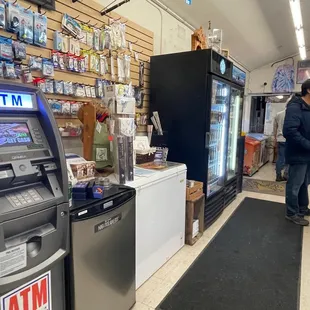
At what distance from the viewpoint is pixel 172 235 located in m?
2.50

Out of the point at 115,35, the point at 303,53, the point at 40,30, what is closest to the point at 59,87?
the point at 40,30

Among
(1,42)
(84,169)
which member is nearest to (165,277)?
(84,169)

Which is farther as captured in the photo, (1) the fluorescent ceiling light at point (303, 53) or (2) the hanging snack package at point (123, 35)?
(1) the fluorescent ceiling light at point (303, 53)

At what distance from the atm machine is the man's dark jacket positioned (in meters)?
2.73

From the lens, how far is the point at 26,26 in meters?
1.87

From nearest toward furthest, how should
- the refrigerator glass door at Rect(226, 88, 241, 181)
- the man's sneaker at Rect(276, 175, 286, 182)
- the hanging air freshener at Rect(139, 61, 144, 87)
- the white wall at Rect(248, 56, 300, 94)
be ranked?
the hanging air freshener at Rect(139, 61, 144, 87) < the refrigerator glass door at Rect(226, 88, 241, 181) < the man's sneaker at Rect(276, 175, 286, 182) < the white wall at Rect(248, 56, 300, 94)

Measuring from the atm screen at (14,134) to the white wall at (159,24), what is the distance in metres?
1.93

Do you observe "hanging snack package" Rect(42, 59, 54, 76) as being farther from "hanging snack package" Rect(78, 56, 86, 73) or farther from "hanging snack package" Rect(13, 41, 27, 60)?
"hanging snack package" Rect(78, 56, 86, 73)

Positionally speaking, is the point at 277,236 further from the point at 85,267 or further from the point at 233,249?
the point at 85,267

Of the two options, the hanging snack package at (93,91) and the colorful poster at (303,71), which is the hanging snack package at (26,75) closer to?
the hanging snack package at (93,91)

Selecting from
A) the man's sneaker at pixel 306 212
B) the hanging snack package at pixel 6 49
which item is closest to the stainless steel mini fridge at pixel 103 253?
the hanging snack package at pixel 6 49

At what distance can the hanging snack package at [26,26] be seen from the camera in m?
1.84

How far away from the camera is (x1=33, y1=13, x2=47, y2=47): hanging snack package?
1939 mm

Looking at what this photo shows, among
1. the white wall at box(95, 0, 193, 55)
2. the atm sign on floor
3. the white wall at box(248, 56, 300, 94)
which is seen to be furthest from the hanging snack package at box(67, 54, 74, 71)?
the white wall at box(248, 56, 300, 94)
